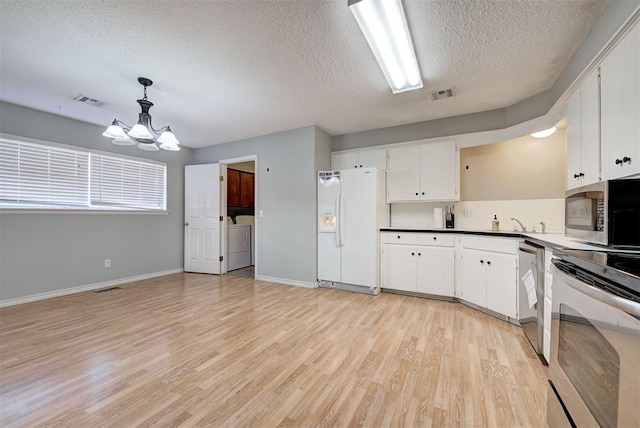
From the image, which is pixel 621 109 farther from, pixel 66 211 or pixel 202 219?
pixel 66 211

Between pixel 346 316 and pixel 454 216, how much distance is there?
217cm

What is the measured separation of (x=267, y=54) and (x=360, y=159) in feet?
7.68

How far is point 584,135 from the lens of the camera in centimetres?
196

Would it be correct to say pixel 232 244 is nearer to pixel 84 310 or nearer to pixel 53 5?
pixel 84 310

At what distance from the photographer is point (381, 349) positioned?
83.6 inches

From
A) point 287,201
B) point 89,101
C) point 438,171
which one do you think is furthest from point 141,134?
point 438,171

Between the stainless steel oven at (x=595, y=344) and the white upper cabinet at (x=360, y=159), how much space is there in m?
2.91

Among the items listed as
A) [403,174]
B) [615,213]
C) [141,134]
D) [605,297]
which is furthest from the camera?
[403,174]

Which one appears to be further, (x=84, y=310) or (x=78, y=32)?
(x=84, y=310)

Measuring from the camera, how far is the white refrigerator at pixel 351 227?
12.0 feet

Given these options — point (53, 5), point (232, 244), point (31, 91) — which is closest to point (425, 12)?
point (53, 5)

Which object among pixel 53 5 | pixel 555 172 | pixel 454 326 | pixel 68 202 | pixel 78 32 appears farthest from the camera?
pixel 68 202

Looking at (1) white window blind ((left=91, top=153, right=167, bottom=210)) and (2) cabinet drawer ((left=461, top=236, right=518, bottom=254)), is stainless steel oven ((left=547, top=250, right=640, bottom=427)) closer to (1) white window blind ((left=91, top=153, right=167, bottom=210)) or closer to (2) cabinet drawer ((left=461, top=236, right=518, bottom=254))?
(2) cabinet drawer ((left=461, top=236, right=518, bottom=254))

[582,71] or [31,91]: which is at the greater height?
[31,91]
